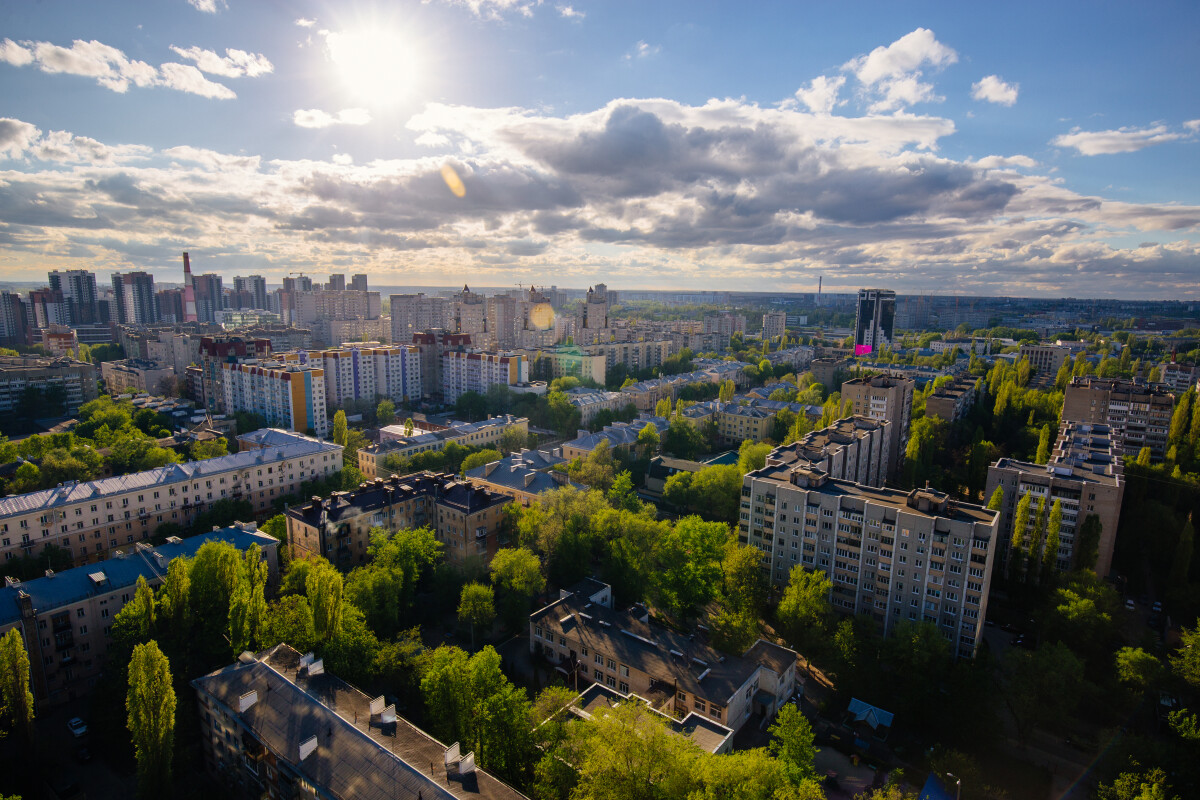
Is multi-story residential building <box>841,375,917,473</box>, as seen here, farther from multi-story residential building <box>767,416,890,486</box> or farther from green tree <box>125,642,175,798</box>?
green tree <box>125,642,175,798</box>

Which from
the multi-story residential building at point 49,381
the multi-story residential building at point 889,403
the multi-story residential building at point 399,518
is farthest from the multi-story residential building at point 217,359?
the multi-story residential building at point 889,403

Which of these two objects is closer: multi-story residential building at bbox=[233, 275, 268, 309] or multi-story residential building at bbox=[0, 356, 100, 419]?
multi-story residential building at bbox=[0, 356, 100, 419]

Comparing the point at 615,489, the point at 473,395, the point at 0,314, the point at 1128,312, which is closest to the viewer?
the point at 615,489

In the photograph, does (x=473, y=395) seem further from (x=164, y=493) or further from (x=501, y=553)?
(x=501, y=553)

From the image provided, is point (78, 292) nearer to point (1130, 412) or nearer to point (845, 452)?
point (845, 452)

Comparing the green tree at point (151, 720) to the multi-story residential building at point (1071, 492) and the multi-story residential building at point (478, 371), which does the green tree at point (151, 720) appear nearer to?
the multi-story residential building at point (1071, 492)

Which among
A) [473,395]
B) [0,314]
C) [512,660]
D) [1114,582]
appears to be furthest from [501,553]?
[0,314]

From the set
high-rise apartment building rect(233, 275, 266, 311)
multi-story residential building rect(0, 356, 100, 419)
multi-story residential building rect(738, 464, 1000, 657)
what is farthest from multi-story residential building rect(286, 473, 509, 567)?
high-rise apartment building rect(233, 275, 266, 311)
